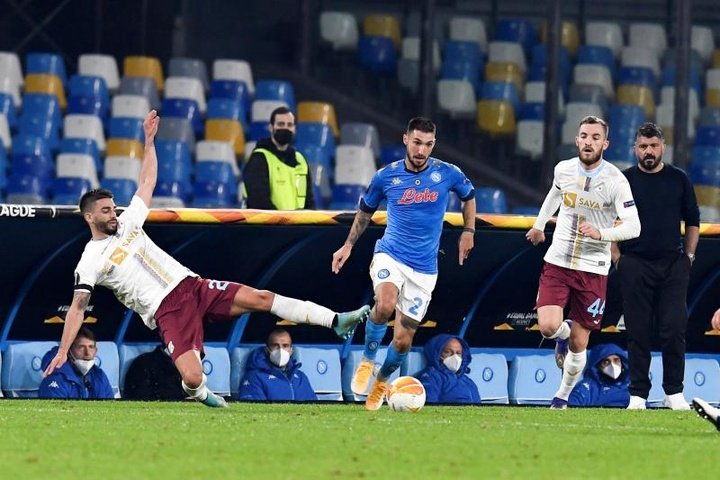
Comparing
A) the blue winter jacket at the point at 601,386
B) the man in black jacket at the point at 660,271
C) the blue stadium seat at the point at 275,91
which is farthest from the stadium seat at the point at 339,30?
the man in black jacket at the point at 660,271

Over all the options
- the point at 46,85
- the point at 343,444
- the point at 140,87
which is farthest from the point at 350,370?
the point at 46,85

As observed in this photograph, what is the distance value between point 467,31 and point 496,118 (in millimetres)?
2160

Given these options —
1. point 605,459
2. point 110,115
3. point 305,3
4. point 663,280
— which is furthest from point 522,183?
point 605,459

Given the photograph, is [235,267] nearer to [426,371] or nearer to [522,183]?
[426,371]

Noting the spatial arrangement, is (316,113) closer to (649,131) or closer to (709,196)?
(709,196)

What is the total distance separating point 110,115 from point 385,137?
3.38 meters

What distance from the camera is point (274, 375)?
1356 cm

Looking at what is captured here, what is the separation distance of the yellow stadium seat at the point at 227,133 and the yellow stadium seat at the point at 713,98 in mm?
7822

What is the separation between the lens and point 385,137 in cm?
2197

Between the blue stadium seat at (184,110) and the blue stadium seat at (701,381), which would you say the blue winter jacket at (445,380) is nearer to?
the blue stadium seat at (701,381)

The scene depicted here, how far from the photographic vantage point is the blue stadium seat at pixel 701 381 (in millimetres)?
14828

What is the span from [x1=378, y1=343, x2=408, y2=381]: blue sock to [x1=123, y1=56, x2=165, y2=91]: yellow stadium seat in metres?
9.65

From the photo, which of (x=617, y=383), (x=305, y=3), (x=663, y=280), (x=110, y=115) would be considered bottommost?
(x=617, y=383)

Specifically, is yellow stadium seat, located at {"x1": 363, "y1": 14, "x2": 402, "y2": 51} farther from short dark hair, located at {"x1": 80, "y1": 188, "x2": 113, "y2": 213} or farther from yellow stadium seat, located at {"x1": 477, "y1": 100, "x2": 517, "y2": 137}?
short dark hair, located at {"x1": 80, "y1": 188, "x2": 113, "y2": 213}
